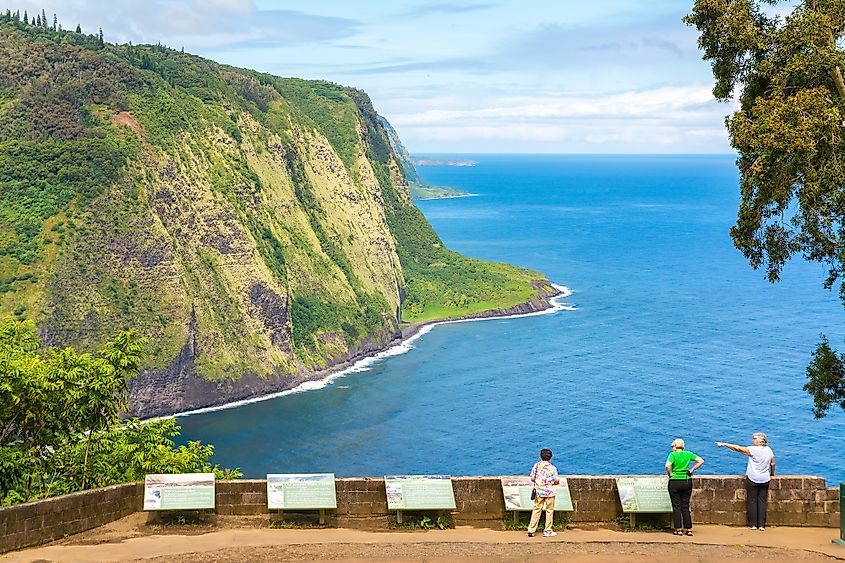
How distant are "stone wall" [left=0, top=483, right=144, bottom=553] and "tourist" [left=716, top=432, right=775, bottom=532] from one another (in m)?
14.9

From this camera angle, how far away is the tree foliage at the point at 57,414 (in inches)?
1348

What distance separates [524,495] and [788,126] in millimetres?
12007

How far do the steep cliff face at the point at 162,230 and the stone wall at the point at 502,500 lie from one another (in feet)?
346

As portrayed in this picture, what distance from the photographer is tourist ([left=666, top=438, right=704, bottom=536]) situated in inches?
1131

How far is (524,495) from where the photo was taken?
29891 millimetres

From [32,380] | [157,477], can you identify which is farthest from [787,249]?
[32,380]

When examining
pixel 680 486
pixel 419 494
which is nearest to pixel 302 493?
pixel 419 494

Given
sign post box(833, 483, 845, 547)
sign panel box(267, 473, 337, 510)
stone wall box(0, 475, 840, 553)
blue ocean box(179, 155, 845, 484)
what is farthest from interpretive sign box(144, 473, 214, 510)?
blue ocean box(179, 155, 845, 484)

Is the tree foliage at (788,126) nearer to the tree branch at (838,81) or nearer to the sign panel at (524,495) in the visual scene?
the tree branch at (838,81)

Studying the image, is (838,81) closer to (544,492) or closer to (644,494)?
(644,494)

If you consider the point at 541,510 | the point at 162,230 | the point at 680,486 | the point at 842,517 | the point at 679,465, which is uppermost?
the point at 162,230

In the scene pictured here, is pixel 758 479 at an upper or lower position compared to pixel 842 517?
upper

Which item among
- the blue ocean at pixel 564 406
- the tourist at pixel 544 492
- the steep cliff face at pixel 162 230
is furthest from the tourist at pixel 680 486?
the steep cliff face at pixel 162 230

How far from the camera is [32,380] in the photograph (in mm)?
34031
